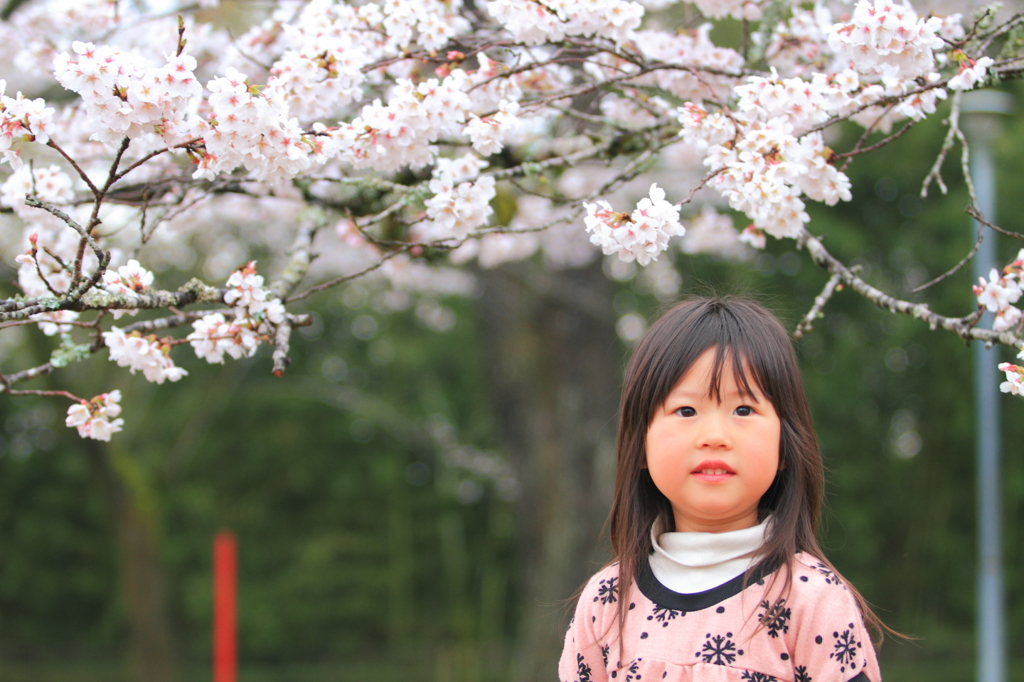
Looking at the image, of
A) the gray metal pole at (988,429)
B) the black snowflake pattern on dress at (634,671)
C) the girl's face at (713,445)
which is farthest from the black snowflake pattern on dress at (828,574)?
the gray metal pole at (988,429)

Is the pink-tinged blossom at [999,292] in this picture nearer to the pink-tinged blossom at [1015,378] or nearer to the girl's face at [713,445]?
the pink-tinged blossom at [1015,378]

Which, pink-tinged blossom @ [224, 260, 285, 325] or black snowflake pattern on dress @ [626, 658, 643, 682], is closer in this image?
black snowflake pattern on dress @ [626, 658, 643, 682]

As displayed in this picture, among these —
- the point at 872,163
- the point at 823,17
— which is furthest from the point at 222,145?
the point at 872,163

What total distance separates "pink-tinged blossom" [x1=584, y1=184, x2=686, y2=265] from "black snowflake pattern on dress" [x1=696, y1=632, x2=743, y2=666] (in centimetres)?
58

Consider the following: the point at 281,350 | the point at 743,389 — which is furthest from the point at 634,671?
the point at 281,350

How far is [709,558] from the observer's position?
1308 millimetres

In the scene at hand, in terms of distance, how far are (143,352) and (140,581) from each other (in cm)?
499

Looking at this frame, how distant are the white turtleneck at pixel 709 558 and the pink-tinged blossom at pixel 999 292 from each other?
0.62 meters

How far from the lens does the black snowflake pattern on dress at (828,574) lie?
1237 mm

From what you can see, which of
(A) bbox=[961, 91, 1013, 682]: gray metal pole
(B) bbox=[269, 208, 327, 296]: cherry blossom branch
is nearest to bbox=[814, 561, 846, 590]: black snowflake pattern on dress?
(B) bbox=[269, 208, 327, 296]: cherry blossom branch

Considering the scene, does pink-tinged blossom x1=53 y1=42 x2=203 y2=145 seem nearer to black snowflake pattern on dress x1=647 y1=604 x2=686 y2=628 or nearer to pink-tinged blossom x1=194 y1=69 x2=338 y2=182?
pink-tinged blossom x1=194 y1=69 x2=338 y2=182

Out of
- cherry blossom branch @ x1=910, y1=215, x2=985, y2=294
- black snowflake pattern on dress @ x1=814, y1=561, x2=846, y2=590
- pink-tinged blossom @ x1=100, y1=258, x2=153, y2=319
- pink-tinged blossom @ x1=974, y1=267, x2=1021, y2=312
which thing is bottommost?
black snowflake pattern on dress @ x1=814, y1=561, x2=846, y2=590

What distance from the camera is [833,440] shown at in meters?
8.58

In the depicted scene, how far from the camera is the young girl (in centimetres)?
121
